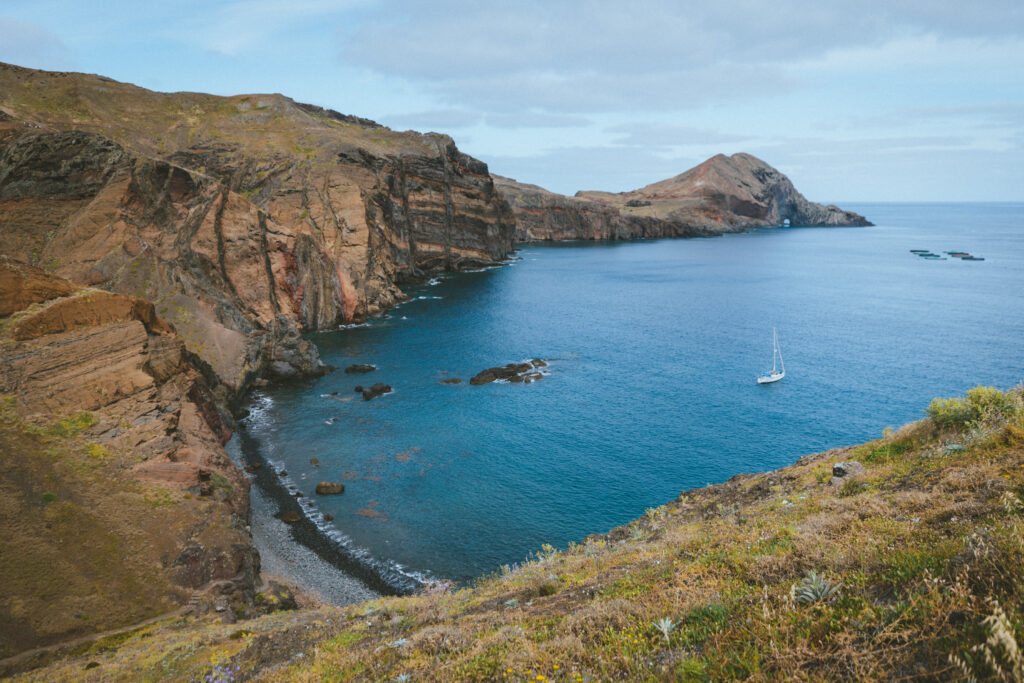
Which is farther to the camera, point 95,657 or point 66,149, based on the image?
point 66,149

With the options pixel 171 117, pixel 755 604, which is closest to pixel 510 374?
pixel 755 604

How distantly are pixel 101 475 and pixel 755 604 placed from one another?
28602mm

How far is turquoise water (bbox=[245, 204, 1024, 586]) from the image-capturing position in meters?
33.5

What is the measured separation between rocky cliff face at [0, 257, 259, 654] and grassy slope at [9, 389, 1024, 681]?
3391 mm

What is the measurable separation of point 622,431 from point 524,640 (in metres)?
36.2

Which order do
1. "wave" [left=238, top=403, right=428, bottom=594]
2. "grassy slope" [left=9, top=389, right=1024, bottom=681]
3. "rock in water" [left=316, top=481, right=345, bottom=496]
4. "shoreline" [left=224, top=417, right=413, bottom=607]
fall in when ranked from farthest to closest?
"rock in water" [left=316, top=481, right=345, bottom=496] < "wave" [left=238, top=403, right=428, bottom=594] < "shoreline" [left=224, top=417, right=413, bottom=607] < "grassy slope" [left=9, top=389, right=1024, bottom=681]

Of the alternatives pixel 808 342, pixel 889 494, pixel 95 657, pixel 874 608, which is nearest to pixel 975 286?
pixel 808 342

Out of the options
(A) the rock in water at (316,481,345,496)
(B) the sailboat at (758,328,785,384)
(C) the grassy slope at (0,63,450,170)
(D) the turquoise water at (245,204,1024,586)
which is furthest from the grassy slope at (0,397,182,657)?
(C) the grassy slope at (0,63,450,170)

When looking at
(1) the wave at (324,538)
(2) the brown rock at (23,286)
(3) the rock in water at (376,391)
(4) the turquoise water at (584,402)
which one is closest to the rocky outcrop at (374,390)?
(3) the rock in water at (376,391)

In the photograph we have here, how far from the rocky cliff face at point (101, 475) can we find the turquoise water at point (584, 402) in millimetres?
8177

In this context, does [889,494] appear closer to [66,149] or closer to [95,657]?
[95,657]

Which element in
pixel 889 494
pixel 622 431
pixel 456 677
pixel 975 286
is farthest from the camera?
pixel 975 286

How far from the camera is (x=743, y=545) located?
1159 cm

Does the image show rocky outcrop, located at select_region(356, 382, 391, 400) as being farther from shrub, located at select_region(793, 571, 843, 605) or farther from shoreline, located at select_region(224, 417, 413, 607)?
shrub, located at select_region(793, 571, 843, 605)
